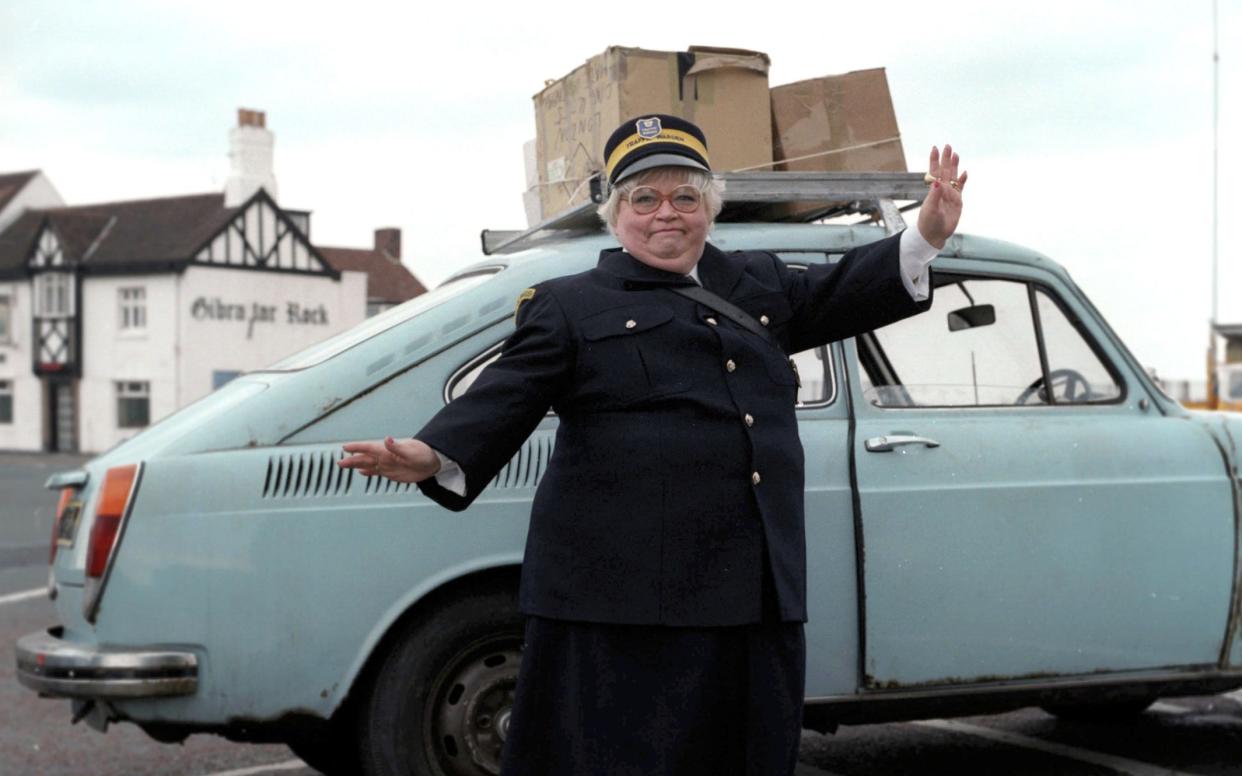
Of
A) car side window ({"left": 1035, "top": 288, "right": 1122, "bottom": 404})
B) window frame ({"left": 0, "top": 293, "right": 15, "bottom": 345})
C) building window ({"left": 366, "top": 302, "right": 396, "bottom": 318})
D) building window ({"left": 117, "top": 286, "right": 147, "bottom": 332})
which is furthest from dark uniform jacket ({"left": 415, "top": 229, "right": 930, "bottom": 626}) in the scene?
building window ({"left": 366, "top": 302, "right": 396, "bottom": 318})

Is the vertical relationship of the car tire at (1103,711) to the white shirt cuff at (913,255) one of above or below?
below

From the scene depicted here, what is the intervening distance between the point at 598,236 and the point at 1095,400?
172 cm

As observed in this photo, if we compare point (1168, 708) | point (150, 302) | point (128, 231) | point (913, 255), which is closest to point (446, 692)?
point (913, 255)

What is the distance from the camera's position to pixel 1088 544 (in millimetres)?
4922

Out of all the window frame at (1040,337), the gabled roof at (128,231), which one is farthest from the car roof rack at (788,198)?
the gabled roof at (128,231)

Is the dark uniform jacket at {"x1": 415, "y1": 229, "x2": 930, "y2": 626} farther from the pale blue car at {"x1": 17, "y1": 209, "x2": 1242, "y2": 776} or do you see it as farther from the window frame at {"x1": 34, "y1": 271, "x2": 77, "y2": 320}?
the window frame at {"x1": 34, "y1": 271, "x2": 77, "y2": 320}

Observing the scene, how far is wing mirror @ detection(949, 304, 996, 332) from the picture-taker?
206 inches

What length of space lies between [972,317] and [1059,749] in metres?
1.92

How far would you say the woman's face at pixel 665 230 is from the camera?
3320 millimetres

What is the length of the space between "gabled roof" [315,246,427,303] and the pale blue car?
180ft

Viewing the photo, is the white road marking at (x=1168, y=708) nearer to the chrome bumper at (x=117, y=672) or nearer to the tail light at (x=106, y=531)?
the chrome bumper at (x=117, y=672)

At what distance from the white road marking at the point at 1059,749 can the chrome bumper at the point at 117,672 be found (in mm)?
2943

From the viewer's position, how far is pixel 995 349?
5.23 metres

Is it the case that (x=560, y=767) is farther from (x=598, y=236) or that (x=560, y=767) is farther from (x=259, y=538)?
(x=598, y=236)
